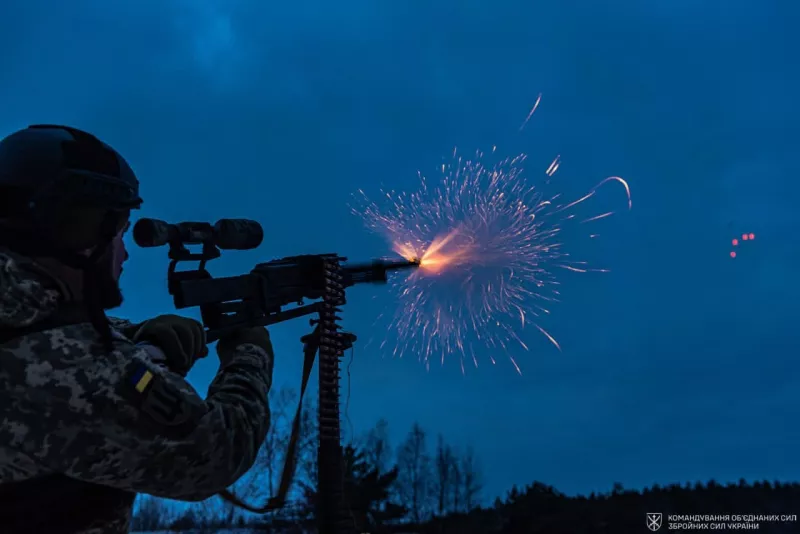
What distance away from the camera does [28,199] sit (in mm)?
2492

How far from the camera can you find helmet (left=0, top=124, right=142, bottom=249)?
2.44m

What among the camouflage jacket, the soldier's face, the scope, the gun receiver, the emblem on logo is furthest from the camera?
the emblem on logo

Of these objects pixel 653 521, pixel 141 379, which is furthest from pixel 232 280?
pixel 653 521

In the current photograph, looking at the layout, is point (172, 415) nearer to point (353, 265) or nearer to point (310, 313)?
point (310, 313)

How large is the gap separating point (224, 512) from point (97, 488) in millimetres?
33721

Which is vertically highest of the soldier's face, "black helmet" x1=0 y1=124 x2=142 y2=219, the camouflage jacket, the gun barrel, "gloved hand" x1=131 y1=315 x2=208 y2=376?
the gun barrel

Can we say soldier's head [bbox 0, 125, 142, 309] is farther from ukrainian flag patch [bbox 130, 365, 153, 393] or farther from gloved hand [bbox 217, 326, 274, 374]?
gloved hand [bbox 217, 326, 274, 374]

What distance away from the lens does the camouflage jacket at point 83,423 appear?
2.12 metres

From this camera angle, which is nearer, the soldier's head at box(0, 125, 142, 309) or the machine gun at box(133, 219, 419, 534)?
the soldier's head at box(0, 125, 142, 309)

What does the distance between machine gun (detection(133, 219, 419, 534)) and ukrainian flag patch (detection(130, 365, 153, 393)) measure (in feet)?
4.53

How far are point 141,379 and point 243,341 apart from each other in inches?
44.3

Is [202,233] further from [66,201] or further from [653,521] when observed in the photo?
[653,521]

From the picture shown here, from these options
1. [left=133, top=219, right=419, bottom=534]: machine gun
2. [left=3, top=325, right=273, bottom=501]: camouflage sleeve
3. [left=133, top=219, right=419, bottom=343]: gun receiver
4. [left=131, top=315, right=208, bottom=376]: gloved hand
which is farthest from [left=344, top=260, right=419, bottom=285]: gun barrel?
[left=3, top=325, right=273, bottom=501]: camouflage sleeve

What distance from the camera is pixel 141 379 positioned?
7.24 ft
